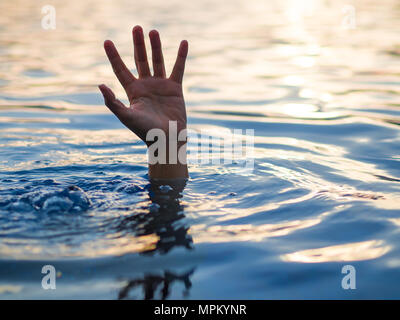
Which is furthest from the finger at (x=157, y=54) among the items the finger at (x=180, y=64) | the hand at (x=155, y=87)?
the finger at (x=180, y=64)

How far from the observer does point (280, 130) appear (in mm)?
5801

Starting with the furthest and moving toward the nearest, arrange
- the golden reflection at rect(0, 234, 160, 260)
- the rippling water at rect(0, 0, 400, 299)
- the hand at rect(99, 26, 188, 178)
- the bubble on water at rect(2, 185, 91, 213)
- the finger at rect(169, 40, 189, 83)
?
the finger at rect(169, 40, 189, 83) < the hand at rect(99, 26, 188, 178) < the bubble on water at rect(2, 185, 91, 213) < the golden reflection at rect(0, 234, 160, 260) < the rippling water at rect(0, 0, 400, 299)

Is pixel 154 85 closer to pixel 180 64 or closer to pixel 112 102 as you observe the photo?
pixel 180 64

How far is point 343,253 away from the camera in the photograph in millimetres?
2908

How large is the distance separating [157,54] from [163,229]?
1491 mm

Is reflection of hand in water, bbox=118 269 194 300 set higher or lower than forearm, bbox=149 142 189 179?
lower

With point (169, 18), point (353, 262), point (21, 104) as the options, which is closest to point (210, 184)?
point (353, 262)

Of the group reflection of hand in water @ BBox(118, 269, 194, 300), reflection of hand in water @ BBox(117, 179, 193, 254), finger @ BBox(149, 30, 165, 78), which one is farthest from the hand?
reflection of hand in water @ BBox(118, 269, 194, 300)

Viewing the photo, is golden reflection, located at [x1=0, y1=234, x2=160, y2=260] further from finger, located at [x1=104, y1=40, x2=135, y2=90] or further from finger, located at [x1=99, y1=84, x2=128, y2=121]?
finger, located at [x1=104, y1=40, x2=135, y2=90]

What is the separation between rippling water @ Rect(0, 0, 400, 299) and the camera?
2670 mm

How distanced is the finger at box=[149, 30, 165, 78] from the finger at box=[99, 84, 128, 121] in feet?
2.28

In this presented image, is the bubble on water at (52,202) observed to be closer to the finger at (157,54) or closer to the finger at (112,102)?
the finger at (112,102)

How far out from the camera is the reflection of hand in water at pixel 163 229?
8.34ft
